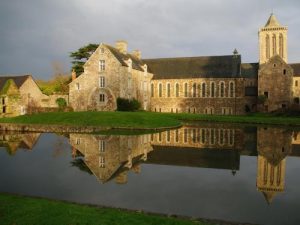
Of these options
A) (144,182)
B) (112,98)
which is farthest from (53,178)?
(112,98)

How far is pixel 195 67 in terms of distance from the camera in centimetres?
5797

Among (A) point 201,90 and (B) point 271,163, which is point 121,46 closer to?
(A) point 201,90

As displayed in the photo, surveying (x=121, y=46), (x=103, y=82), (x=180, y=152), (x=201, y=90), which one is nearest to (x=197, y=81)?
(x=201, y=90)

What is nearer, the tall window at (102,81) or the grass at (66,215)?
the grass at (66,215)

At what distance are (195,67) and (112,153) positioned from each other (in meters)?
43.9

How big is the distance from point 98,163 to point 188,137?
10578 millimetres

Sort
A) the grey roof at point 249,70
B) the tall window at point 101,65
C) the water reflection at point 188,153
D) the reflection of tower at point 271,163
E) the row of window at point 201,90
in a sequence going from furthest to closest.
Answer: the grey roof at point 249,70 → the row of window at point 201,90 → the tall window at point 101,65 → the water reflection at point 188,153 → the reflection of tower at point 271,163

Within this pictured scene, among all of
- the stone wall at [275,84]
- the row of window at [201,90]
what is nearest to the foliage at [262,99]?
the stone wall at [275,84]

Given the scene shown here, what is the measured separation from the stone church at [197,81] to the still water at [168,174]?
984 inches

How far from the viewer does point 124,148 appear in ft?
60.1

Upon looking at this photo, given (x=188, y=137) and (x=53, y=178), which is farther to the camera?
(x=188, y=137)

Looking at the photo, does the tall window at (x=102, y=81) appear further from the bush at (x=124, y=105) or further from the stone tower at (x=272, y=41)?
the stone tower at (x=272, y=41)

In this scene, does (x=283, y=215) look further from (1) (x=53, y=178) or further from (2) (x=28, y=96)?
(2) (x=28, y=96)

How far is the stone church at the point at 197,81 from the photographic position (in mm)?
46062
